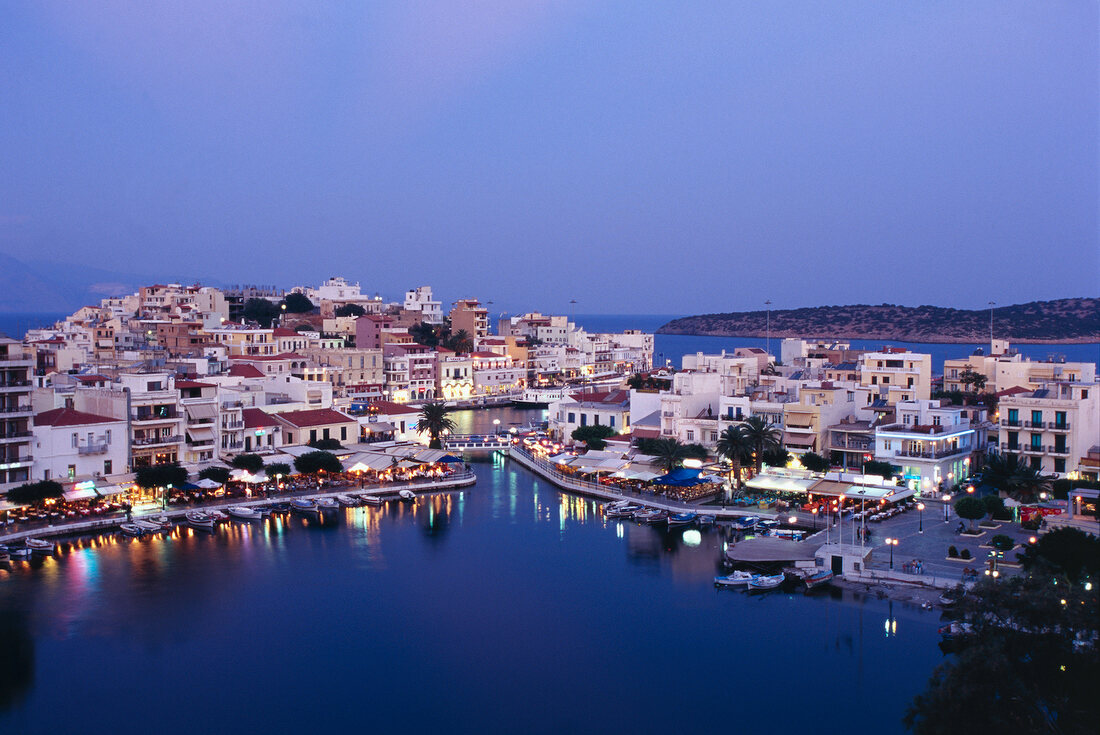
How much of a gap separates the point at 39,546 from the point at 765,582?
1938 centimetres

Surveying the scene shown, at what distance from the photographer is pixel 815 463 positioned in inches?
1319

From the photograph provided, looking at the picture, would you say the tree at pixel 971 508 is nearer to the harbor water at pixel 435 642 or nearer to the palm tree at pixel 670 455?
the harbor water at pixel 435 642

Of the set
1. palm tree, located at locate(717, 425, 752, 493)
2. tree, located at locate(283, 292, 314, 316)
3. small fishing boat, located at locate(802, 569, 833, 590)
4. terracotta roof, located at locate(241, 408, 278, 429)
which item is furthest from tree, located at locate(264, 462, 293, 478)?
tree, located at locate(283, 292, 314, 316)

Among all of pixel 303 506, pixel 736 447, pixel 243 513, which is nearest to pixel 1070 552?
pixel 736 447

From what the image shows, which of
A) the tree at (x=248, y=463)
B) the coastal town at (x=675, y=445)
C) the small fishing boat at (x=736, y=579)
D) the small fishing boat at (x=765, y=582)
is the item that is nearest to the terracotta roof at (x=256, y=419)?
the coastal town at (x=675, y=445)

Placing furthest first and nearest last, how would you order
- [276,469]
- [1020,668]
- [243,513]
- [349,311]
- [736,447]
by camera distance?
[349,311]
[276,469]
[736,447]
[243,513]
[1020,668]

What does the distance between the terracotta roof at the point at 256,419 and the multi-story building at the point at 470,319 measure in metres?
46.5

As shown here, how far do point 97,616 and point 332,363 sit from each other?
4172cm

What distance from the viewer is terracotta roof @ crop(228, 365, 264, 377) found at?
4734cm

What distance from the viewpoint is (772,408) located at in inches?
1458

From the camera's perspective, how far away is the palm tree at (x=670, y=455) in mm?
35125

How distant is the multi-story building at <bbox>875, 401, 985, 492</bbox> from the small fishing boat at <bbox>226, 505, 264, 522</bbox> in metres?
20.4

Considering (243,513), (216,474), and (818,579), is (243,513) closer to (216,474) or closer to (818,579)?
(216,474)

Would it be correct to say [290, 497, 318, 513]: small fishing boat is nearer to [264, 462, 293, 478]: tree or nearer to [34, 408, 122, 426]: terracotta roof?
[264, 462, 293, 478]: tree
